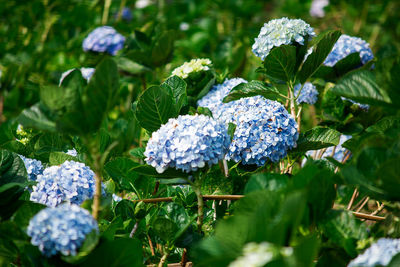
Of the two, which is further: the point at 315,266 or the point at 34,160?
the point at 34,160

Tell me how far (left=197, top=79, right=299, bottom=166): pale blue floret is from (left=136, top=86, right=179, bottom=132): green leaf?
0.17 meters

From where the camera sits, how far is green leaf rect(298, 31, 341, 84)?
122 cm

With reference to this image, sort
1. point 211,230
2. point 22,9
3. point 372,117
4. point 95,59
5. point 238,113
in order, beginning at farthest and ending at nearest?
point 22,9 → point 95,59 → point 372,117 → point 238,113 → point 211,230

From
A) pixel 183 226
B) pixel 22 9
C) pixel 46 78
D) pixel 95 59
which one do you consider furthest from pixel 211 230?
pixel 22 9

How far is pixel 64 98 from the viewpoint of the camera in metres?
0.86

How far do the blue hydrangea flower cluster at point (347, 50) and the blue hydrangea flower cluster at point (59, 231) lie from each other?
115 cm

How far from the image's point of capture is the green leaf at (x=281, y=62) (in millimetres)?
1236

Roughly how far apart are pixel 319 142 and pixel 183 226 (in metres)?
0.41

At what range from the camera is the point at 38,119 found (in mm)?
895

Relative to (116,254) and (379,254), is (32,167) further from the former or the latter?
(379,254)

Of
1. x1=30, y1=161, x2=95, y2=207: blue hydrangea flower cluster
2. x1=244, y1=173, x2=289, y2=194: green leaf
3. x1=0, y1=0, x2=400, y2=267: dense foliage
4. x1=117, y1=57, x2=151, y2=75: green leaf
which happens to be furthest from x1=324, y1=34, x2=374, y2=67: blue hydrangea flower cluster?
x1=30, y1=161, x2=95, y2=207: blue hydrangea flower cluster

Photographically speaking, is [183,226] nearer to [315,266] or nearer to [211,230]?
[211,230]

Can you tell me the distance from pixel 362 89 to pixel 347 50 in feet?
2.67

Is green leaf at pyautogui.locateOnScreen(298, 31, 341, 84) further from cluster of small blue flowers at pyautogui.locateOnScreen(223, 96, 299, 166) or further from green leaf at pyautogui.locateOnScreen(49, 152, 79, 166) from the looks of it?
green leaf at pyautogui.locateOnScreen(49, 152, 79, 166)
